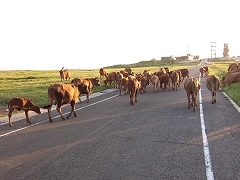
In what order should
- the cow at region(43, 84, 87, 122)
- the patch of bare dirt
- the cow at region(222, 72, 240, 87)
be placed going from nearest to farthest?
1. the cow at region(43, 84, 87, 122)
2. the patch of bare dirt
3. the cow at region(222, 72, 240, 87)

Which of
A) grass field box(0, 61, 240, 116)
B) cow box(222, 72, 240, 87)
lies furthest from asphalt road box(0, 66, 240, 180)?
cow box(222, 72, 240, 87)

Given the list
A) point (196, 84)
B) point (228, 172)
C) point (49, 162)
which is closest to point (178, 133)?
point (228, 172)

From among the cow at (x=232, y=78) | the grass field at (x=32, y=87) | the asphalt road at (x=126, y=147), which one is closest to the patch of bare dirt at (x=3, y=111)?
the grass field at (x=32, y=87)

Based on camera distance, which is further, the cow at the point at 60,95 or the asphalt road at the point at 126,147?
the cow at the point at 60,95

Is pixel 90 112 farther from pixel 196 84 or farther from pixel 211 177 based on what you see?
pixel 211 177

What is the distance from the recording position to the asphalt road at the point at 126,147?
22.4 ft

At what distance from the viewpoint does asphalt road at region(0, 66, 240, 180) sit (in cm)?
682

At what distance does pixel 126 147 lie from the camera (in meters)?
8.71

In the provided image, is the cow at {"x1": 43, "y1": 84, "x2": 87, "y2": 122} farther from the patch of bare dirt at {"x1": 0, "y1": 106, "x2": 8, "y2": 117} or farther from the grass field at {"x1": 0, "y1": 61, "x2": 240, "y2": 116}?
the grass field at {"x1": 0, "y1": 61, "x2": 240, "y2": 116}

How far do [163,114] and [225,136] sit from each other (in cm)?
442

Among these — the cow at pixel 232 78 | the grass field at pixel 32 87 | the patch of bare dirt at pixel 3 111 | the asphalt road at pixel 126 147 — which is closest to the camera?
the asphalt road at pixel 126 147

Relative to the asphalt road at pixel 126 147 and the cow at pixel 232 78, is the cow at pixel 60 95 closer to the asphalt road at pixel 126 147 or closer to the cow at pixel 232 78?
the asphalt road at pixel 126 147

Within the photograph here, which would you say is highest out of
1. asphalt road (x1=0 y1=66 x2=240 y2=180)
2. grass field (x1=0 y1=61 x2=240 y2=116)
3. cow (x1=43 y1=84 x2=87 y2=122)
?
cow (x1=43 y1=84 x2=87 y2=122)

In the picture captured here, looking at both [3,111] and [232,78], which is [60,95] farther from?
[232,78]
